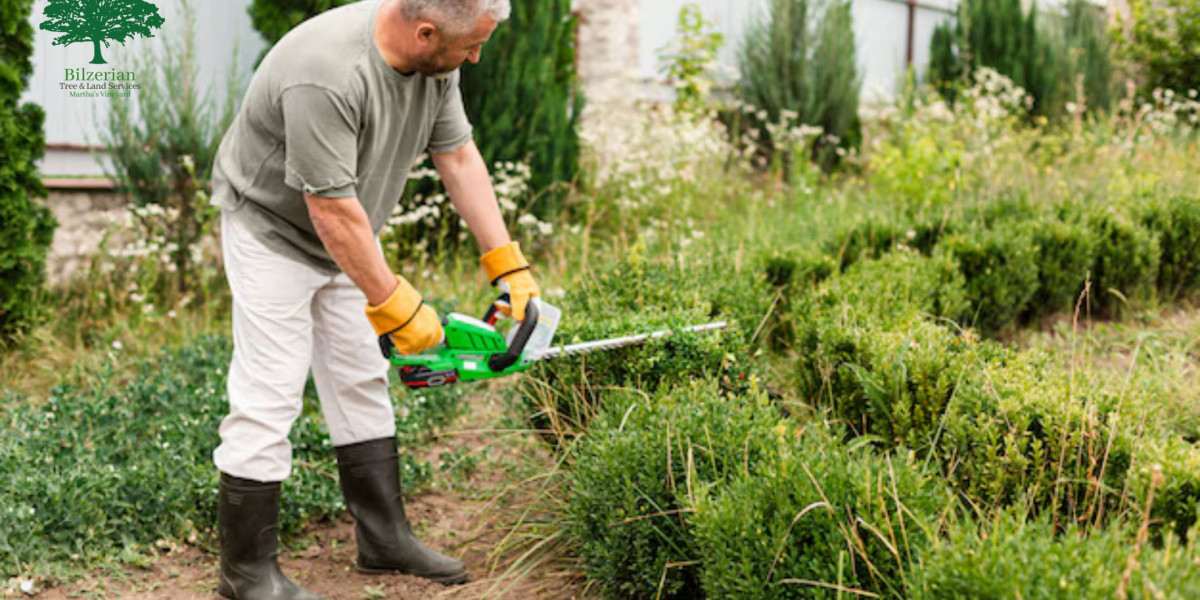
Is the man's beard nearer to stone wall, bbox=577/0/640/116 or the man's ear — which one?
the man's ear

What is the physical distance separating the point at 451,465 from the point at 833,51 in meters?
6.63

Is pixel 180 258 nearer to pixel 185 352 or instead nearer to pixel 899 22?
pixel 185 352

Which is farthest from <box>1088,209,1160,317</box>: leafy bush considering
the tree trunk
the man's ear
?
the tree trunk

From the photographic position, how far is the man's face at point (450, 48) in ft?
8.44

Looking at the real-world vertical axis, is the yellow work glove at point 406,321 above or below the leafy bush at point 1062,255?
above

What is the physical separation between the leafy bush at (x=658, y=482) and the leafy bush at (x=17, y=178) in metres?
3.39

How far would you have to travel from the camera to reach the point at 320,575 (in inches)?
129

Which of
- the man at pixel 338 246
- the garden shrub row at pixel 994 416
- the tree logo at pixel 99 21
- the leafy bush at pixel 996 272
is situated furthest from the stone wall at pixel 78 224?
the leafy bush at pixel 996 272

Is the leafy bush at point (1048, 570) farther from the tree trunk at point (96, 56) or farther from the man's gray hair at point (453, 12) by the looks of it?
the tree trunk at point (96, 56)

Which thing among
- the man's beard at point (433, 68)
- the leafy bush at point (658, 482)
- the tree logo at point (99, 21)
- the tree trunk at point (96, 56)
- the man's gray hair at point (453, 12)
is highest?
the tree logo at point (99, 21)

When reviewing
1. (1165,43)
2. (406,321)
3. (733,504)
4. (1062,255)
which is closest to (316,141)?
(406,321)

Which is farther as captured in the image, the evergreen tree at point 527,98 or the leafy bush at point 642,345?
the evergreen tree at point 527,98

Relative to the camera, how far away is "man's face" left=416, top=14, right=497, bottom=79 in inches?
101

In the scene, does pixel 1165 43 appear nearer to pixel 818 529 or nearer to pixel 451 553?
pixel 451 553
